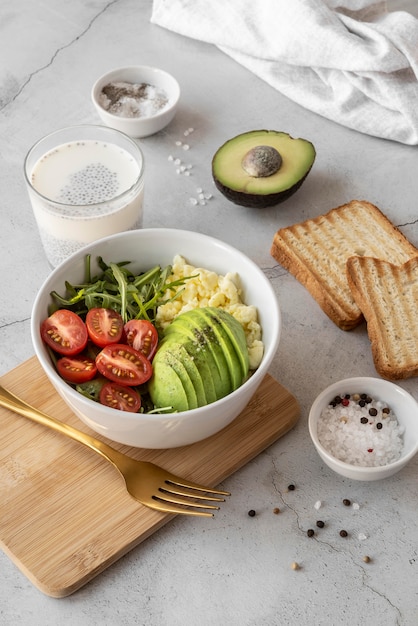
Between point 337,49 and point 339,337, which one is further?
point 337,49

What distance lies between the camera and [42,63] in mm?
3045

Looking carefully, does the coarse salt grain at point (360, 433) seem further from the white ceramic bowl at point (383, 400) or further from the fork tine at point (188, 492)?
the fork tine at point (188, 492)

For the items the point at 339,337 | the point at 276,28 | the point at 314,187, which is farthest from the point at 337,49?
the point at 339,337

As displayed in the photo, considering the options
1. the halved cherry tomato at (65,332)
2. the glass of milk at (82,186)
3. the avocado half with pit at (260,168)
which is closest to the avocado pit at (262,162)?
the avocado half with pit at (260,168)

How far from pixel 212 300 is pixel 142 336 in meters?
0.20

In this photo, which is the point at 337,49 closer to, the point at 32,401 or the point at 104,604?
the point at 32,401

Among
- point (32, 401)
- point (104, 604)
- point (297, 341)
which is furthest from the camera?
point (297, 341)

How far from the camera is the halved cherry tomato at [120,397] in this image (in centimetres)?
173

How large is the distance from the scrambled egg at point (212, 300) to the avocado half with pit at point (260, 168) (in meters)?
0.50

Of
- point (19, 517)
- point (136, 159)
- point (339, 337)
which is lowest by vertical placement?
point (339, 337)

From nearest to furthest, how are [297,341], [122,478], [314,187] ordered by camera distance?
[122,478] → [297,341] → [314,187]

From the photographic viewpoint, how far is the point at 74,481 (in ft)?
5.91

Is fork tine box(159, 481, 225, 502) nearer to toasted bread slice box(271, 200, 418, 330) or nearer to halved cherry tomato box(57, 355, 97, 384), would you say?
halved cherry tomato box(57, 355, 97, 384)

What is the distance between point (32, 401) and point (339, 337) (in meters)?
0.84
